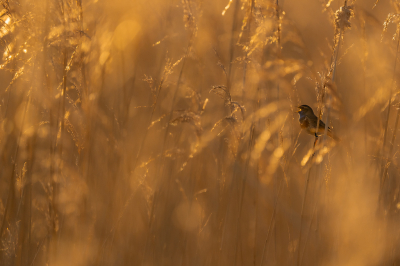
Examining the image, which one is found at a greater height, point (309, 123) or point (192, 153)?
point (309, 123)

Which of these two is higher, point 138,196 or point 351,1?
point 351,1

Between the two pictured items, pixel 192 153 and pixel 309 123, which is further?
pixel 309 123

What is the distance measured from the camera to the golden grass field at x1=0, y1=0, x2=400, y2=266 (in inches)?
54.5

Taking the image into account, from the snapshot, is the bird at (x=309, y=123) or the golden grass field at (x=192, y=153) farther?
the bird at (x=309, y=123)

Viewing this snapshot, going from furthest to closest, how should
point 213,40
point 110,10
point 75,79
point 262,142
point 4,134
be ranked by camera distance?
point 110,10, point 213,40, point 262,142, point 4,134, point 75,79

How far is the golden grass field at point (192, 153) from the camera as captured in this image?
1.38 m

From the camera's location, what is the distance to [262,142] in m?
1.85

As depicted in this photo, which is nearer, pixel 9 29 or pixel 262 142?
pixel 9 29

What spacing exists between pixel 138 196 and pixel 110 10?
62.4 inches

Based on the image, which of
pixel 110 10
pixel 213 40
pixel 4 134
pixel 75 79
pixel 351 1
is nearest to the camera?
pixel 351 1

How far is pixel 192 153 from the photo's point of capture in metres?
1.47

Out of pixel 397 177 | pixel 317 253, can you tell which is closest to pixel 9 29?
pixel 317 253

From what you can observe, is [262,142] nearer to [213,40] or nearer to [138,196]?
[213,40]

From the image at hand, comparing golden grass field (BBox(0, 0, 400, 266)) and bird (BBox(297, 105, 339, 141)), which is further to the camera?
bird (BBox(297, 105, 339, 141))
